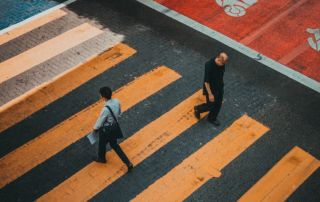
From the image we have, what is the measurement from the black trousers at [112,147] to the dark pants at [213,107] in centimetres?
205

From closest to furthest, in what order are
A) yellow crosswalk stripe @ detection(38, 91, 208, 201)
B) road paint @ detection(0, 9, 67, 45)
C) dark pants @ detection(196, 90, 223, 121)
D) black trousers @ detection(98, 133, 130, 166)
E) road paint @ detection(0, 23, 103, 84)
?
black trousers @ detection(98, 133, 130, 166)
yellow crosswalk stripe @ detection(38, 91, 208, 201)
dark pants @ detection(196, 90, 223, 121)
road paint @ detection(0, 23, 103, 84)
road paint @ detection(0, 9, 67, 45)

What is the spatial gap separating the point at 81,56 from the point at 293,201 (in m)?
6.20

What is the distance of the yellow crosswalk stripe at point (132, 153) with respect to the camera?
7.56 m

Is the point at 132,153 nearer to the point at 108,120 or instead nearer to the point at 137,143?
the point at 137,143

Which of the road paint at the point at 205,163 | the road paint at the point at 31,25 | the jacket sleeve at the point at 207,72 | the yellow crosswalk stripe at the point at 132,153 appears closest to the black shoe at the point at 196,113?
the yellow crosswalk stripe at the point at 132,153

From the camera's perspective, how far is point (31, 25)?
11711mm

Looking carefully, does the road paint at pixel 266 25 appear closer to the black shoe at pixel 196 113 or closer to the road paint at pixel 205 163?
the road paint at pixel 205 163

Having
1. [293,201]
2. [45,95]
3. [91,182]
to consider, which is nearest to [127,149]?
[91,182]

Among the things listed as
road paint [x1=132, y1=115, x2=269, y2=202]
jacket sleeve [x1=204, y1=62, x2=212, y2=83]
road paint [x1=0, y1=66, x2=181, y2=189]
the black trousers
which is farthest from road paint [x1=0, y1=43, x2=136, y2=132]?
road paint [x1=132, y1=115, x2=269, y2=202]

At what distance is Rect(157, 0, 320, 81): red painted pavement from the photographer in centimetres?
1068

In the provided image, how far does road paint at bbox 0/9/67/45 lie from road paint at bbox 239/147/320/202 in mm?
7573

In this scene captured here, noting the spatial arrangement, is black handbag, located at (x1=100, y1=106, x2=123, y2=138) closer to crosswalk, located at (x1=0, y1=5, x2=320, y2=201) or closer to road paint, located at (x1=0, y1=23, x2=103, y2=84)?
crosswalk, located at (x1=0, y1=5, x2=320, y2=201)

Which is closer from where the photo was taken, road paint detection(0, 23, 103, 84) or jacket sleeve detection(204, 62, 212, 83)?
jacket sleeve detection(204, 62, 212, 83)

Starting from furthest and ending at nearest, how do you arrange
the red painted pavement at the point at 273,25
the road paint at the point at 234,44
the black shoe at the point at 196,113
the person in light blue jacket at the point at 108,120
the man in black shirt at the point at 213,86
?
the red painted pavement at the point at 273,25, the road paint at the point at 234,44, the black shoe at the point at 196,113, the man in black shirt at the point at 213,86, the person in light blue jacket at the point at 108,120
